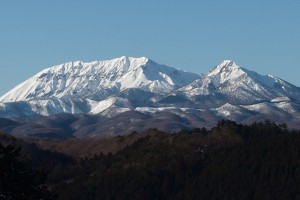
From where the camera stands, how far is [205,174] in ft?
581

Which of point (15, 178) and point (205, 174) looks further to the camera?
point (205, 174)

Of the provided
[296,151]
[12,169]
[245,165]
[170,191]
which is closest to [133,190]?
[170,191]

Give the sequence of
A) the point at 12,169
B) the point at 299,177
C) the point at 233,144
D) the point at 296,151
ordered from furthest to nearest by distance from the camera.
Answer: the point at 233,144, the point at 296,151, the point at 299,177, the point at 12,169

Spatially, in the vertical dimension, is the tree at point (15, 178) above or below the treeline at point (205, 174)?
above

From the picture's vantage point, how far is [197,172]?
180000mm

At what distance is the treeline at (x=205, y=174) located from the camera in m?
165

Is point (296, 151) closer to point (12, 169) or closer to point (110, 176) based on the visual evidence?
point (110, 176)

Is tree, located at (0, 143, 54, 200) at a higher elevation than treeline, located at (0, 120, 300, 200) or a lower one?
higher

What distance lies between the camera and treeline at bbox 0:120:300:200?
165m

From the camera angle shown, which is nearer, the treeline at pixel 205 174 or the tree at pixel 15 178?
the tree at pixel 15 178

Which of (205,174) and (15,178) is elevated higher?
(15,178)

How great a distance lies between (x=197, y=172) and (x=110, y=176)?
65.4ft

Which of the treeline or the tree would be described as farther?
the treeline

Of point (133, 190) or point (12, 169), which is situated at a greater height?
point (12, 169)
